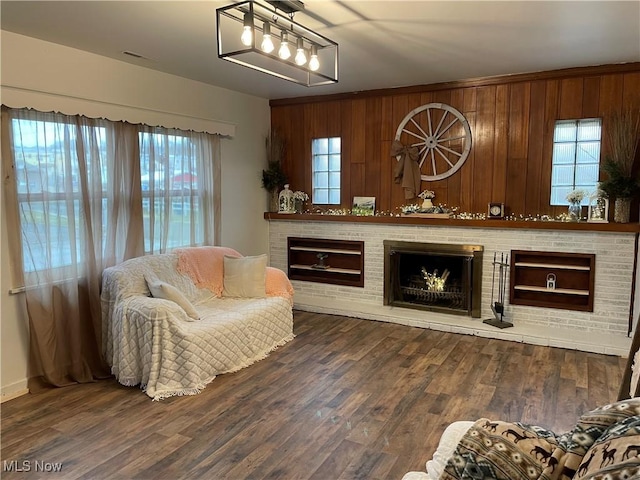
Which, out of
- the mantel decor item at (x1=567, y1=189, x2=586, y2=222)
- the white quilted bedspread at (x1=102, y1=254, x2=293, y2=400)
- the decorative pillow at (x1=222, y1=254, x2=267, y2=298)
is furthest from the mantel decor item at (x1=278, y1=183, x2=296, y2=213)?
the mantel decor item at (x1=567, y1=189, x2=586, y2=222)

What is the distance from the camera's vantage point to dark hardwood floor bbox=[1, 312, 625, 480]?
2.44 m

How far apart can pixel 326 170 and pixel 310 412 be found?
3.31 m

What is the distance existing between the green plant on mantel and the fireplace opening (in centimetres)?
128

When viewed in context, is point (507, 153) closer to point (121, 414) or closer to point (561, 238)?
point (561, 238)

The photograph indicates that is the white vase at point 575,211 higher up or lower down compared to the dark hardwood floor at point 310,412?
higher up

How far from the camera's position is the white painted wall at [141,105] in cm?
322

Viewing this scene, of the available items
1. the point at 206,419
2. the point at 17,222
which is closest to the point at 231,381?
the point at 206,419

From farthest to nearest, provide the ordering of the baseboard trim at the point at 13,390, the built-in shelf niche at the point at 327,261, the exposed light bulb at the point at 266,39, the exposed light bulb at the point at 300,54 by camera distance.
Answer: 1. the built-in shelf niche at the point at 327,261
2. the baseboard trim at the point at 13,390
3. the exposed light bulb at the point at 300,54
4. the exposed light bulb at the point at 266,39

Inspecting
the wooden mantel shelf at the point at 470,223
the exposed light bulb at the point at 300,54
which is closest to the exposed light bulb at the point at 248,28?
the exposed light bulb at the point at 300,54

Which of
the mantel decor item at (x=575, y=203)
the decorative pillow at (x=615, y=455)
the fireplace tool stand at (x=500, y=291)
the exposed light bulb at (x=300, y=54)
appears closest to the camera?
the decorative pillow at (x=615, y=455)

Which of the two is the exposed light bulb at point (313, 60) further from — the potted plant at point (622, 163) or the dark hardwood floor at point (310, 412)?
the potted plant at point (622, 163)

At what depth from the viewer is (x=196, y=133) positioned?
15.4ft

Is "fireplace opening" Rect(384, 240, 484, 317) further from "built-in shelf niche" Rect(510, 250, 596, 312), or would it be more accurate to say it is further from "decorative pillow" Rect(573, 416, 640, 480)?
"decorative pillow" Rect(573, 416, 640, 480)

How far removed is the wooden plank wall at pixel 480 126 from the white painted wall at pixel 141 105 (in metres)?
0.56
